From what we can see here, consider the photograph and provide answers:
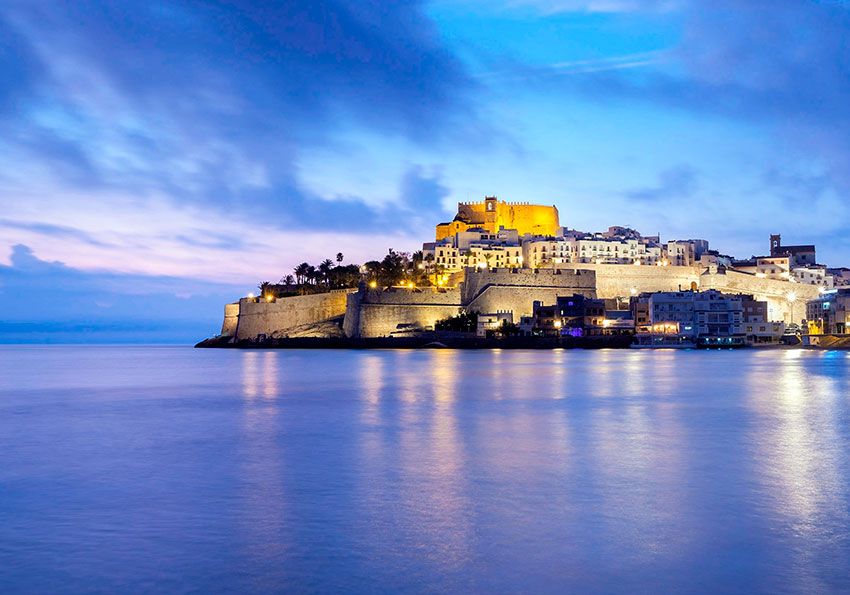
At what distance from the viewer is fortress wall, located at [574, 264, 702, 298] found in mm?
46094

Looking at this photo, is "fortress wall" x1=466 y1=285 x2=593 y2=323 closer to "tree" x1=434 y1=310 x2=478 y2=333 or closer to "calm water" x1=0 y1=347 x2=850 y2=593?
"tree" x1=434 y1=310 x2=478 y2=333

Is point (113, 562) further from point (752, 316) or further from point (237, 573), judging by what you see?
point (752, 316)

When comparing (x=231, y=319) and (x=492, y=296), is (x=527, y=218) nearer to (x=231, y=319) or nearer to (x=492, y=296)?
(x=492, y=296)

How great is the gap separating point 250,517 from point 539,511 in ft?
5.88

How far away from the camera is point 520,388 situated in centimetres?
1709

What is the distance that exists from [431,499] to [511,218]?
54.5 metres

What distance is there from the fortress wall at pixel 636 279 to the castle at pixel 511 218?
12723 mm

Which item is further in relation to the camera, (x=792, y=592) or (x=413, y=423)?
(x=413, y=423)

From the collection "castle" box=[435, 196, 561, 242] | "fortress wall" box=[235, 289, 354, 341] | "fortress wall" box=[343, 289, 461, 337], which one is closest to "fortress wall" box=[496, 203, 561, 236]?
"castle" box=[435, 196, 561, 242]

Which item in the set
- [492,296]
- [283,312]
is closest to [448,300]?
[492,296]

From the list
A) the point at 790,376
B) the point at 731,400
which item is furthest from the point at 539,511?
the point at 790,376

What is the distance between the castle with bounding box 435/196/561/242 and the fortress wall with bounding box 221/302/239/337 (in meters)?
15.0

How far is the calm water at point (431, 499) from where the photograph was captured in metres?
4.04

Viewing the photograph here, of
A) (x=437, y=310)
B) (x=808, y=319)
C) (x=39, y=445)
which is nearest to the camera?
(x=39, y=445)
